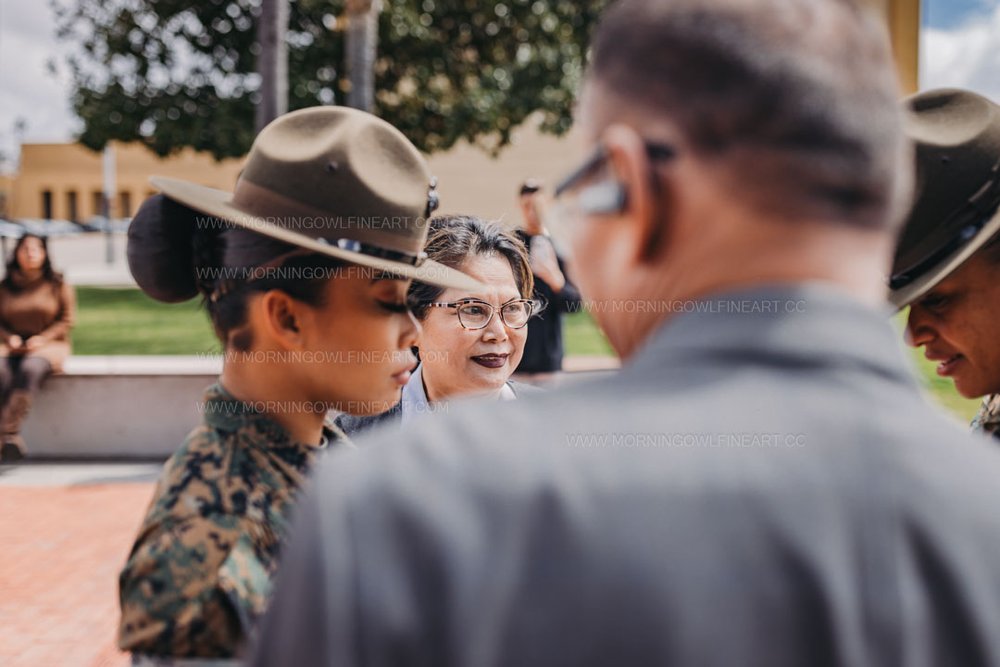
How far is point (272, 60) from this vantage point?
10.1 meters

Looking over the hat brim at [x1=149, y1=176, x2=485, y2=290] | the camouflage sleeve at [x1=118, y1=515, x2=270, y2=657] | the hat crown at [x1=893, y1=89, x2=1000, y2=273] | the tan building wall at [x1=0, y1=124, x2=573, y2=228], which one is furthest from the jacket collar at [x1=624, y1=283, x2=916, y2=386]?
the tan building wall at [x1=0, y1=124, x2=573, y2=228]

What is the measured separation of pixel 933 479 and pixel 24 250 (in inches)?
338

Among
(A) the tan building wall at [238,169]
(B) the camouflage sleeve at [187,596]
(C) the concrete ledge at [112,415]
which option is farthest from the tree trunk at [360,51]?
(B) the camouflage sleeve at [187,596]

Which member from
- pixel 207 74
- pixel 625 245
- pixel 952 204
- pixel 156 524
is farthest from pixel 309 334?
pixel 207 74

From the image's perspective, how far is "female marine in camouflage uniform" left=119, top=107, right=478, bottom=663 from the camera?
5.16 ft

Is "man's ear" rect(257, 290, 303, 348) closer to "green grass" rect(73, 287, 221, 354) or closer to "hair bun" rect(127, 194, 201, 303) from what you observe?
"hair bun" rect(127, 194, 201, 303)

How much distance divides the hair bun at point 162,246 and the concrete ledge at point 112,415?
6390 millimetres

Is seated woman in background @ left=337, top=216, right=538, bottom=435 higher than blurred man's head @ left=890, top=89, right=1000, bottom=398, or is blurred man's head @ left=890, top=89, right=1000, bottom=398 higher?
blurred man's head @ left=890, top=89, right=1000, bottom=398

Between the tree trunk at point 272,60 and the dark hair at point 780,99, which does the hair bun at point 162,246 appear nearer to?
the dark hair at point 780,99

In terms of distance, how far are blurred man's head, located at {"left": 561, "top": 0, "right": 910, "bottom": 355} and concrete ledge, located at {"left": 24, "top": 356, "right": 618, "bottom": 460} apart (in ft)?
24.8

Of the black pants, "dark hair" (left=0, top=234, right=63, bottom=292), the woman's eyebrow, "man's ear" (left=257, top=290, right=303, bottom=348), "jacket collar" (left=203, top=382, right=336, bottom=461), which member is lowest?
the black pants

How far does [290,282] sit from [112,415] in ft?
23.0

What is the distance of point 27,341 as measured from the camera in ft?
25.9

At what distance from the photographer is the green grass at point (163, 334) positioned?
11.2 metres
